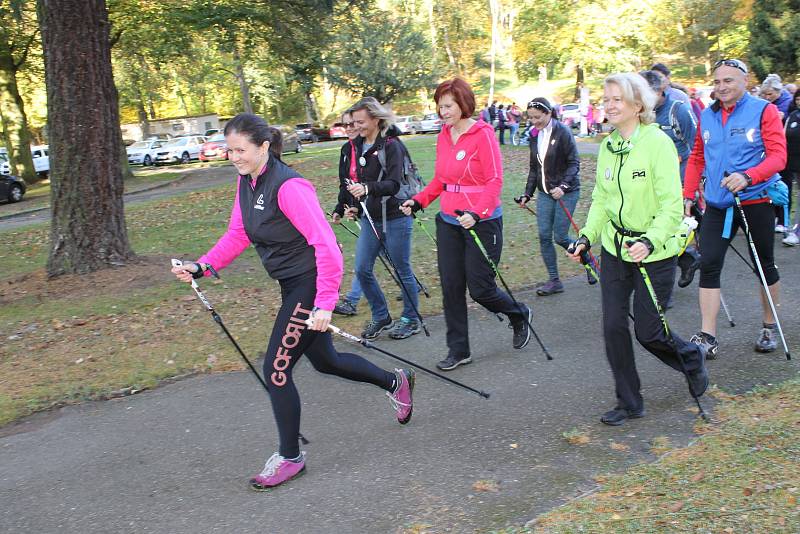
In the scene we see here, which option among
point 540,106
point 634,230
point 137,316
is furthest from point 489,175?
point 137,316

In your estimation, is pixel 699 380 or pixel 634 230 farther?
pixel 699 380

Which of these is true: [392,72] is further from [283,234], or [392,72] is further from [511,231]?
[283,234]

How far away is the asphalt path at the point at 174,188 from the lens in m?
20.0

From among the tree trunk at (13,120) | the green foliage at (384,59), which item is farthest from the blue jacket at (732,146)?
the green foliage at (384,59)

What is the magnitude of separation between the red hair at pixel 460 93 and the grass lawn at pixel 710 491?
2717mm

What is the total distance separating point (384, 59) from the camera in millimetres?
48438

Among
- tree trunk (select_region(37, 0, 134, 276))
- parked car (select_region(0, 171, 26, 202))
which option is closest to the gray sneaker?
tree trunk (select_region(37, 0, 134, 276))

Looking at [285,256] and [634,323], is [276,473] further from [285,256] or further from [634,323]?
[634,323]

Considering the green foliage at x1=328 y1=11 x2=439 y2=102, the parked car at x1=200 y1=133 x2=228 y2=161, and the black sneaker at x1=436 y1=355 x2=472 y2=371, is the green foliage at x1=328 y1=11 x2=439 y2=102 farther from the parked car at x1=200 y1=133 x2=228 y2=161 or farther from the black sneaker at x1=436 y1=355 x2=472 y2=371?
the black sneaker at x1=436 y1=355 x2=472 y2=371

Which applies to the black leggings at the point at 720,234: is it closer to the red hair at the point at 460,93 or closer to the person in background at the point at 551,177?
the red hair at the point at 460,93

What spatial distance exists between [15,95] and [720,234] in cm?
3023

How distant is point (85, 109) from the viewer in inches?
374

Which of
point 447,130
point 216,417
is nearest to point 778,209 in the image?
point 447,130

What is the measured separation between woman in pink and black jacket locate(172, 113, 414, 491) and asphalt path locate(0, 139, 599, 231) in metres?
15.7
